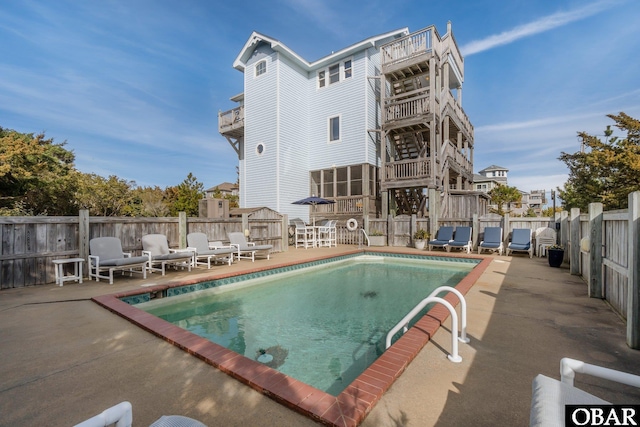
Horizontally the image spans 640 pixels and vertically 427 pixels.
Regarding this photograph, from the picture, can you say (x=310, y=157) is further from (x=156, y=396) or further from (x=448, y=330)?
(x=156, y=396)

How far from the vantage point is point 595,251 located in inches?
182

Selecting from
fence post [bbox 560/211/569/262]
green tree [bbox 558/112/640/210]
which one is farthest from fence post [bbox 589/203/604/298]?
green tree [bbox 558/112/640/210]

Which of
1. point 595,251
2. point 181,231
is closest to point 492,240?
point 595,251

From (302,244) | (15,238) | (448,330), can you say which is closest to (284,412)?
(448,330)

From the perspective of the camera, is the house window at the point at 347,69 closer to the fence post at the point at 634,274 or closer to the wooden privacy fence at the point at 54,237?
the wooden privacy fence at the point at 54,237

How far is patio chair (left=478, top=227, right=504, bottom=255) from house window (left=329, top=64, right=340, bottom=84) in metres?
11.6

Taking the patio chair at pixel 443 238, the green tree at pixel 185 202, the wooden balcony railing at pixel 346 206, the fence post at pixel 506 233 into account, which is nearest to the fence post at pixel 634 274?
the patio chair at pixel 443 238

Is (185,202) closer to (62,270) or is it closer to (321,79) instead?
(321,79)

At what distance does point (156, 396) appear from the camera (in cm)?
211

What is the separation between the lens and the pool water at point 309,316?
3434mm

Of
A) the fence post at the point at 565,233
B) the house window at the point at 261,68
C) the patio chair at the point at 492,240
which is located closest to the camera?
the fence post at the point at 565,233

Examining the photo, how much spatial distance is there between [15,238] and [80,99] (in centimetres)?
1438

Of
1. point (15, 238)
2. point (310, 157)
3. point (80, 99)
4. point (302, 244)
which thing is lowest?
point (302, 244)

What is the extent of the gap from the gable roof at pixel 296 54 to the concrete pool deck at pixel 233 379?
15.3 m
